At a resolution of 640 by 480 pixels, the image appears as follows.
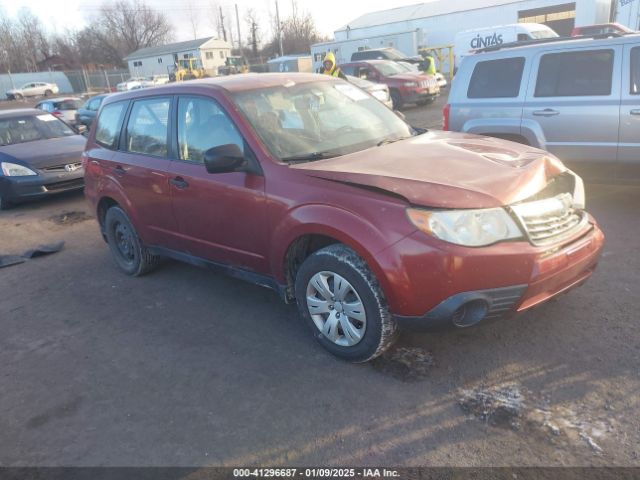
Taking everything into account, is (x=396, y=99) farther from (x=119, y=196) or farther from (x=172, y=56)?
(x=172, y=56)

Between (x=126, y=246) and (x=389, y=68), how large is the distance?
14758mm

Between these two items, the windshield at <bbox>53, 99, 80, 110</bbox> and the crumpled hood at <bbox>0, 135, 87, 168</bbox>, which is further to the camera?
A: the windshield at <bbox>53, 99, 80, 110</bbox>

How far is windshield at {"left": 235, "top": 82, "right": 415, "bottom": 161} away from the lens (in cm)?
379

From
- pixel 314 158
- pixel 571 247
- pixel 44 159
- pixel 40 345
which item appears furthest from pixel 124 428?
pixel 44 159

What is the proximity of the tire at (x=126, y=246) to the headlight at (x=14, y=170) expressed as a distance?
3990 millimetres

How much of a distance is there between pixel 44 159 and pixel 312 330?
711 centimetres

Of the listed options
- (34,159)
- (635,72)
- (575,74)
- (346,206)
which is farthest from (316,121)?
(34,159)

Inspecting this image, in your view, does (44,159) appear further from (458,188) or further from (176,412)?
(458,188)

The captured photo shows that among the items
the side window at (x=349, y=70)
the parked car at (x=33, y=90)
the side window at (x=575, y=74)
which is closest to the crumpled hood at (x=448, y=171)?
the side window at (x=575, y=74)

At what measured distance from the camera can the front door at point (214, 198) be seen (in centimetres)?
375

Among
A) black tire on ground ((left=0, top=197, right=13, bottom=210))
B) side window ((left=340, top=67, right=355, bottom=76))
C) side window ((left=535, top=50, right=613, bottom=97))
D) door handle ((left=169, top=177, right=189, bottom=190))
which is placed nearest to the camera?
door handle ((left=169, top=177, right=189, bottom=190))

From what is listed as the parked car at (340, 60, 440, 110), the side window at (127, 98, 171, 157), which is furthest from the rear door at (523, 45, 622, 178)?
the parked car at (340, 60, 440, 110)

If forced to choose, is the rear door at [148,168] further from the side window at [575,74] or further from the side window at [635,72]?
the side window at [635,72]

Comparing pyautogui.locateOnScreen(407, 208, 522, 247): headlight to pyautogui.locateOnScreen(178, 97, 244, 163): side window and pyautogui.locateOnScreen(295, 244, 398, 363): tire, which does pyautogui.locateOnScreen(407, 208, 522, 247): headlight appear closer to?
pyautogui.locateOnScreen(295, 244, 398, 363): tire
